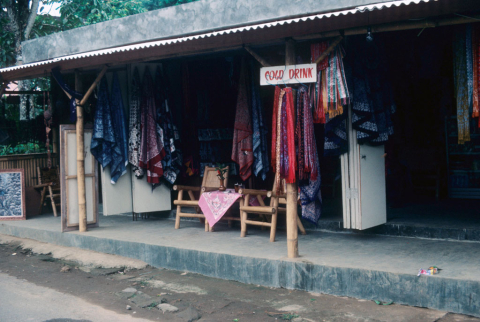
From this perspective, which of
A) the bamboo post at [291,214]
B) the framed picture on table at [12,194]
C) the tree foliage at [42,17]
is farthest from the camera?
the tree foliage at [42,17]

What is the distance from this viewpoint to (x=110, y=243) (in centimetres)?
734

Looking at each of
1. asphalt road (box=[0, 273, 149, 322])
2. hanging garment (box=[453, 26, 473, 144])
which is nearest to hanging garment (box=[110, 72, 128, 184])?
asphalt road (box=[0, 273, 149, 322])

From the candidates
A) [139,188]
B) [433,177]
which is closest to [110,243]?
[139,188]

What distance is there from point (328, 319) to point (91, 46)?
24.2 ft

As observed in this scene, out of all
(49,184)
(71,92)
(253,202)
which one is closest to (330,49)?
(253,202)

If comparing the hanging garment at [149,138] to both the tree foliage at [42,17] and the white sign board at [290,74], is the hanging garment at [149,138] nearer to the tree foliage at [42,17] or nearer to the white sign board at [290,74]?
the white sign board at [290,74]

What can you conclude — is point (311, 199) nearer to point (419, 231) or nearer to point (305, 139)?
point (305, 139)

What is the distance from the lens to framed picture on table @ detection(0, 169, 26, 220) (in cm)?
965

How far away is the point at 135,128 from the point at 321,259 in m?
4.11

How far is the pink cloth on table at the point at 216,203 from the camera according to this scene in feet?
23.3

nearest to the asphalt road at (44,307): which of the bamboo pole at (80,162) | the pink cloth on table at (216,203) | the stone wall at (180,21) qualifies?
the bamboo pole at (80,162)

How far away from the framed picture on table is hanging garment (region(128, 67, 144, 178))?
2.97m

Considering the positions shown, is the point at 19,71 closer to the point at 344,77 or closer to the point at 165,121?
the point at 165,121

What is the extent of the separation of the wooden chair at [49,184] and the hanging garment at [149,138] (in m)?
2.99
